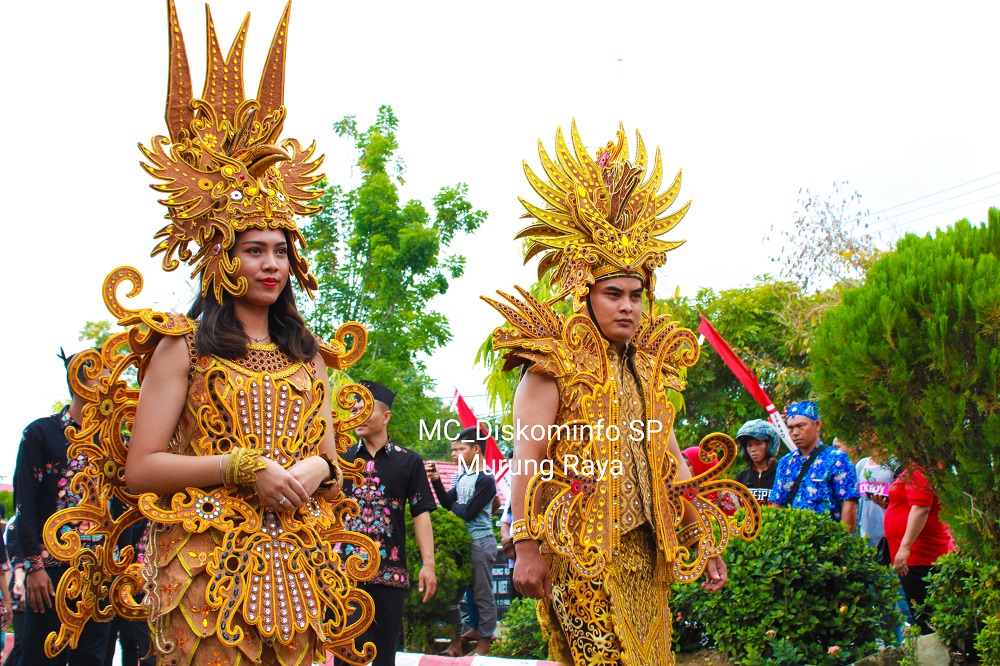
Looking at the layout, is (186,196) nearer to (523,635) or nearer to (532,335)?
(532,335)

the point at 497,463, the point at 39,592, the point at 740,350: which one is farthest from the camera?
the point at 740,350

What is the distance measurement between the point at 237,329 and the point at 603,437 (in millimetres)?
1581

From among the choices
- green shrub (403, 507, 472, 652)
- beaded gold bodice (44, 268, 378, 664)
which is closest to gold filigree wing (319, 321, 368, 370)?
beaded gold bodice (44, 268, 378, 664)

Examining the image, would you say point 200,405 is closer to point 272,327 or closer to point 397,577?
point 272,327

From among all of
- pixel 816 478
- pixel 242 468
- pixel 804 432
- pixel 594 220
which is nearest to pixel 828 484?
pixel 816 478

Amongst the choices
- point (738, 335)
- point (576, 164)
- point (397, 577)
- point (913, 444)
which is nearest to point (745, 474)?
point (913, 444)

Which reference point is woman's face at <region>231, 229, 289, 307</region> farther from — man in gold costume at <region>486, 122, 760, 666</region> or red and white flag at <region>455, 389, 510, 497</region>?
red and white flag at <region>455, 389, 510, 497</region>

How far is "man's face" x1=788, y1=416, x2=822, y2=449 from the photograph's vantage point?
677 centimetres

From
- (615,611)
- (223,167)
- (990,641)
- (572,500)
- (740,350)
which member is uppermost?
(740,350)

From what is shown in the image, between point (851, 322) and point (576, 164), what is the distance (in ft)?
6.01

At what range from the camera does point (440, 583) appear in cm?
862

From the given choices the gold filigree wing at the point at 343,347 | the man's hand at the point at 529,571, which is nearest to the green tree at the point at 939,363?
the man's hand at the point at 529,571

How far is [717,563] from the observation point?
14.6 ft

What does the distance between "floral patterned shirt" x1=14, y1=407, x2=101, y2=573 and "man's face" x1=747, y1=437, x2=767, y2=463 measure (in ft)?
15.0
